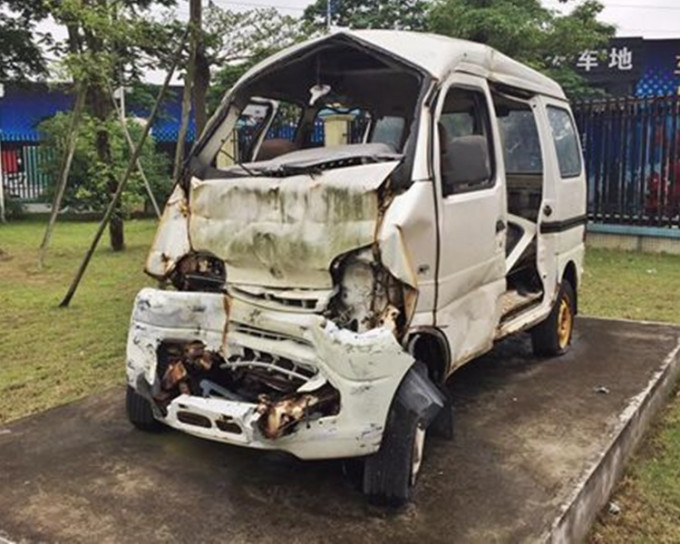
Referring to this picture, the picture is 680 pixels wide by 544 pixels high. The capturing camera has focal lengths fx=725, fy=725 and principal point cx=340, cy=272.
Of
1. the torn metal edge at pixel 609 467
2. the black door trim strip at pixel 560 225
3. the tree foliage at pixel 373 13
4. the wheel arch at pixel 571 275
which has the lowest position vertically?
the torn metal edge at pixel 609 467

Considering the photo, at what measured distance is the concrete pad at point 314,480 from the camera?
3.02m

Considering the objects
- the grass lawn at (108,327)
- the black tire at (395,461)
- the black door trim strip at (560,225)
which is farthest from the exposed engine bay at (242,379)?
the black door trim strip at (560,225)

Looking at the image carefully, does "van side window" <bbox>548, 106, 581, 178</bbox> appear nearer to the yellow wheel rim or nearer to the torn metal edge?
the yellow wheel rim

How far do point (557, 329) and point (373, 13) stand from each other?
76.6ft

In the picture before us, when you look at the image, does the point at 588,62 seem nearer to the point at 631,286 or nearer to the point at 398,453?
the point at 631,286

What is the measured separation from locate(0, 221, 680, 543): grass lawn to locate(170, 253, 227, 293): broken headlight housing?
1.87 m

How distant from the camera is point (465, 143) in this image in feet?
12.1

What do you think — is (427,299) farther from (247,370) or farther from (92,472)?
(92,472)

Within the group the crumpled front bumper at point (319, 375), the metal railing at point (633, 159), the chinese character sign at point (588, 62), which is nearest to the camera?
the crumpled front bumper at point (319, 375)

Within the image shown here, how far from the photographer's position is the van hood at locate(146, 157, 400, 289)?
3195mm

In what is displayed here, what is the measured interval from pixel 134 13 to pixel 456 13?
8.17 m

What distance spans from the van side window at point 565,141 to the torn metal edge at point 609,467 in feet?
5.36

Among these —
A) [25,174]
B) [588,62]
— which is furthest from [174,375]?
[25,174]

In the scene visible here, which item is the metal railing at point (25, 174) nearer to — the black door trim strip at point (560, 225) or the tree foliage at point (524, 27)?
the tree foliage at point (524, 27)
